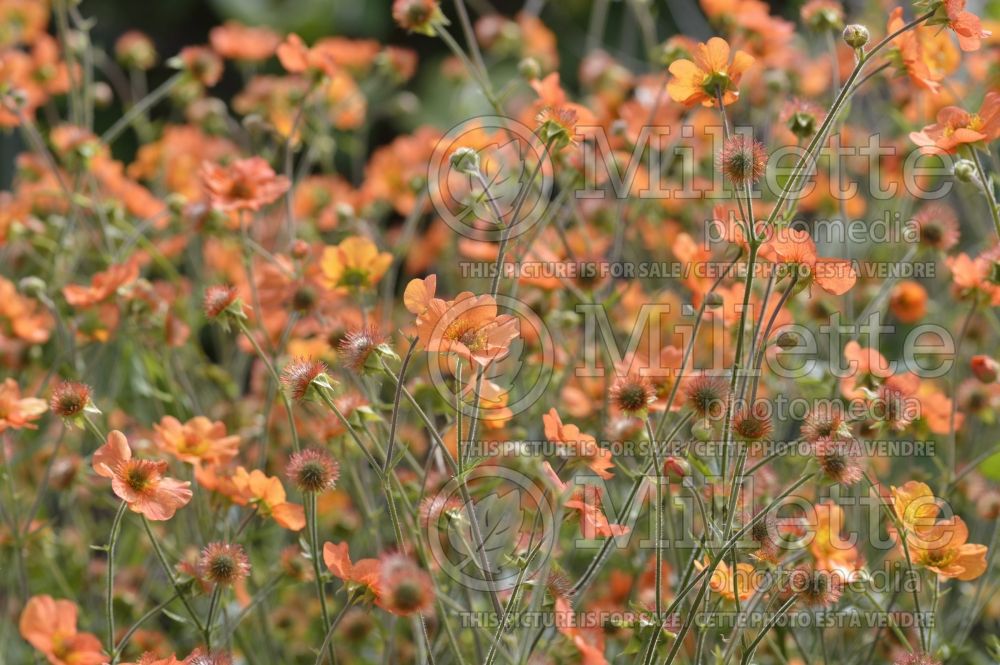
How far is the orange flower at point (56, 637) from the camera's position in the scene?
1090 millimetres

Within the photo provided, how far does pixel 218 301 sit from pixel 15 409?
23 centimetres

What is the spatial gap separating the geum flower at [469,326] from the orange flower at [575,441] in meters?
0.08

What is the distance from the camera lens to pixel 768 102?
1.71m

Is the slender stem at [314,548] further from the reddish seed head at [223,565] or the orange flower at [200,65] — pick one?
the orange flower at [200,65]

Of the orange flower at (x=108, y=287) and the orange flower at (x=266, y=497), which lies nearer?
the orange flower at (x=266, y=497)

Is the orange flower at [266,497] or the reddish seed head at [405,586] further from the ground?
the reddish seed head at [405,586]

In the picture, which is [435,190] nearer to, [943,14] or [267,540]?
[267,540]

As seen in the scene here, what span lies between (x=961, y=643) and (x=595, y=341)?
0.53 meters

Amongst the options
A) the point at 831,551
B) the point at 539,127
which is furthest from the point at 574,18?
the point at 831,551

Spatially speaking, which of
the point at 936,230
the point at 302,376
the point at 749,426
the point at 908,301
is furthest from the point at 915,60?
the point at 302,376

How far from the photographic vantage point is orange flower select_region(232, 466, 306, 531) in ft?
3.46

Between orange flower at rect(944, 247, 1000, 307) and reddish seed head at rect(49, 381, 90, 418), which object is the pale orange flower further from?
reddish seed head at rect(49, 381, 90, 418)

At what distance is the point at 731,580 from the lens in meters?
0.99

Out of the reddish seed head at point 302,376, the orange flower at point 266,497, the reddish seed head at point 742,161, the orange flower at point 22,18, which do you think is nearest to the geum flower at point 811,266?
the reddish seed head at point 742,161
